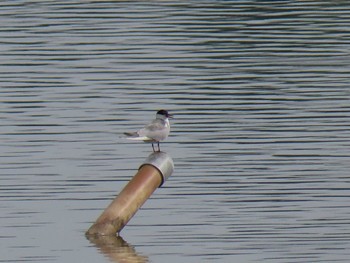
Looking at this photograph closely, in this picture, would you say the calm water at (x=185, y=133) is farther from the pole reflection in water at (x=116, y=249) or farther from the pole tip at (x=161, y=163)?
the pole tip at (x=161, y=163)

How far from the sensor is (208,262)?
53.2ft

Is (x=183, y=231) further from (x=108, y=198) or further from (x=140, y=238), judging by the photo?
(x=108, y=198)

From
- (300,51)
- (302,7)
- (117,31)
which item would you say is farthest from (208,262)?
(302,7)

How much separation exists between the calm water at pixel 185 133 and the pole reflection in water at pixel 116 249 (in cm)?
2

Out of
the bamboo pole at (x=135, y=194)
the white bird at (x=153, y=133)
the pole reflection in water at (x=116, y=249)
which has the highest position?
the white bird at (x=153, y=133)

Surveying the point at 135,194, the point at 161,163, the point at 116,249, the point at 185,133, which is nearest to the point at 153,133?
the point at 161,163

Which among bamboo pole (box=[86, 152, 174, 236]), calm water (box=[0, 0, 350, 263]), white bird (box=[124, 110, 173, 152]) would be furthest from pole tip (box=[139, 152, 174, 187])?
calm water (box=[0, 0, 350, 263])

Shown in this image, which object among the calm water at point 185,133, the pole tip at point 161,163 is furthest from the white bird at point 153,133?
the calm water at point 185,133

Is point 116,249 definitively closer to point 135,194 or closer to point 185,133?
point 135,194

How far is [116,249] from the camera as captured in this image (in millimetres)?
16969

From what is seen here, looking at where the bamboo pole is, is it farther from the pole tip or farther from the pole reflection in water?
the pole reflection in water

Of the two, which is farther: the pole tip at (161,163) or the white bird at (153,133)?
the white bird at (153,133)

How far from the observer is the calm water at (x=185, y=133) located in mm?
17391

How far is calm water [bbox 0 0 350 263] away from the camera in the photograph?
17.4m
